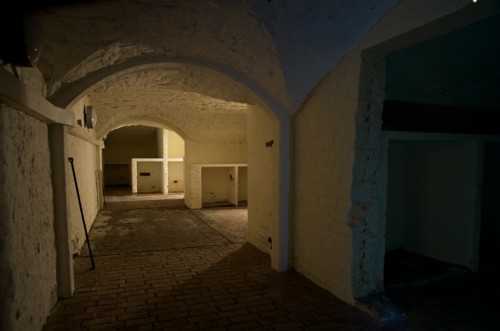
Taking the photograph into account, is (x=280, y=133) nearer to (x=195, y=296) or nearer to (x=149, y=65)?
(x=149, y=65)

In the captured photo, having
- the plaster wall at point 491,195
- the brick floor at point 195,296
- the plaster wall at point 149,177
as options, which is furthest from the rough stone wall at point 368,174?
the plaster wall at point 149,177

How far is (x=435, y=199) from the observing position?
185 inches

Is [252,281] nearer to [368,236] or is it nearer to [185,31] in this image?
[368,236]

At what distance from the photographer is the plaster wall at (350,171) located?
135 inches

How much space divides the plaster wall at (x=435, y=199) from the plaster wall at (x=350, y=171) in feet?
4.97

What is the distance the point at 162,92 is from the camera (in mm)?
7121

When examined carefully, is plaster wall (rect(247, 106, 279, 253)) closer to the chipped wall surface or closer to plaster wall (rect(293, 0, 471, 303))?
the chipped wall surface

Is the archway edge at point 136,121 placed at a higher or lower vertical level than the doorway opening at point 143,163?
higher

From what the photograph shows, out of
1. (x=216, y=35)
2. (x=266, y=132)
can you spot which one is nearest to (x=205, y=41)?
(x=216, y=35)

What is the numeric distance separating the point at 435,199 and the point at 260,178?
2.77m

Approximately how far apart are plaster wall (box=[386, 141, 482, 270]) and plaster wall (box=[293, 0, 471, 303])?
1.51m

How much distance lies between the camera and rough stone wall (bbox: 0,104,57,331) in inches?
88.2

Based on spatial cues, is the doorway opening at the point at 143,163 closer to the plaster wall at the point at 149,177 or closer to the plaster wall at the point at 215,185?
the plaster wall at the point at 149,177

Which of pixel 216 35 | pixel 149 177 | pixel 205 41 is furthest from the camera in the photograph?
pixel 149 177
